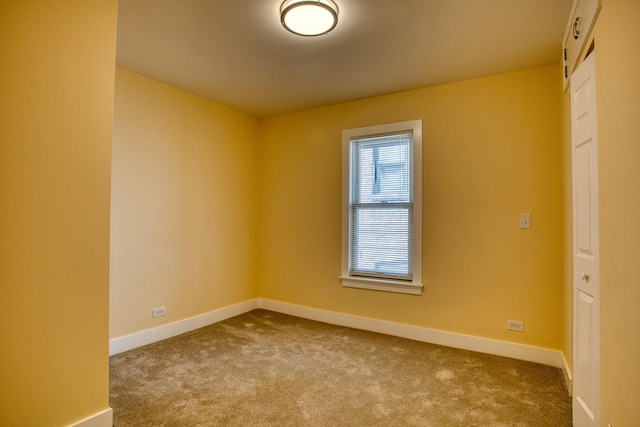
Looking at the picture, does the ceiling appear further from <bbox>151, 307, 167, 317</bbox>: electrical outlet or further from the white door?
<bbox>151, 307, 167, 317</bbox>: electrical outlet

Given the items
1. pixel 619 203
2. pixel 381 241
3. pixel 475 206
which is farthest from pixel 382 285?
pixel 619 203

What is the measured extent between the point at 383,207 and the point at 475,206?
0.93 m

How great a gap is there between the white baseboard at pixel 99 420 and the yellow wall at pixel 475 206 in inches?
97.5

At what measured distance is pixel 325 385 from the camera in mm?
2449

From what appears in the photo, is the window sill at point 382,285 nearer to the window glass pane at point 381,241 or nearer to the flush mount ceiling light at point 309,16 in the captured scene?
the window glass pane at point 381,241

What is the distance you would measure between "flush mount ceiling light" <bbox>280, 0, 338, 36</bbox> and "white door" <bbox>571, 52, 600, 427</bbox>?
4.69 feet

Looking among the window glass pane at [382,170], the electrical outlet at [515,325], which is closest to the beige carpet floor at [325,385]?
the electrical outlet at [515,325]

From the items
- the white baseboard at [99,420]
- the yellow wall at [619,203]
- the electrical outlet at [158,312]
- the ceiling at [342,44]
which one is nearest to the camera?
the yellow wall at [619,203]

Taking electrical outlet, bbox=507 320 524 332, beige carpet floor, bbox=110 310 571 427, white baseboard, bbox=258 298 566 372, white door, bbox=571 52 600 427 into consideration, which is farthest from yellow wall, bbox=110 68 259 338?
white door, bbox=571 52 600 427

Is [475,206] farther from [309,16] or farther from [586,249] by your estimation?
[309,16]

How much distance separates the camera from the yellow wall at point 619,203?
1.18 m

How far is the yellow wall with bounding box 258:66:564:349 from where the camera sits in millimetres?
2867

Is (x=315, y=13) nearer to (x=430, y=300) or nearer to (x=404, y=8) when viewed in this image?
(x=404, y=8)

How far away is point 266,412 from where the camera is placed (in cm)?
209
